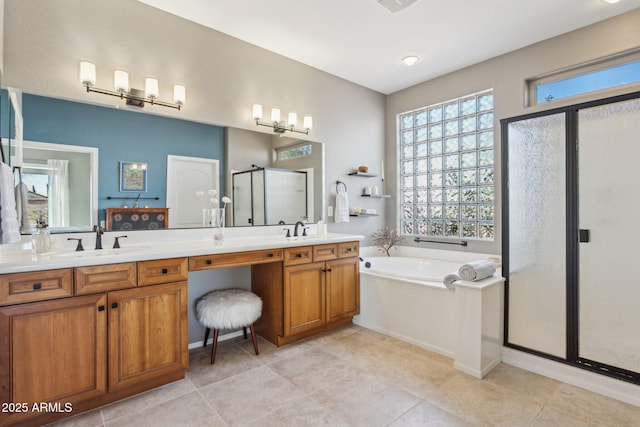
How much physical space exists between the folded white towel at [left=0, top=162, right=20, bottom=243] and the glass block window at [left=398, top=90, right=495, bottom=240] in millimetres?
3725

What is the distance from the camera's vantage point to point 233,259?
2.30 metres

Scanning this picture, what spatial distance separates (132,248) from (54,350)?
2.36ft

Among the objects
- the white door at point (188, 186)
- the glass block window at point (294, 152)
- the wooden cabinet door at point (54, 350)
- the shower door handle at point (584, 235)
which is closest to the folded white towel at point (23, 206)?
the wooden cabinet door at point (54, 350)

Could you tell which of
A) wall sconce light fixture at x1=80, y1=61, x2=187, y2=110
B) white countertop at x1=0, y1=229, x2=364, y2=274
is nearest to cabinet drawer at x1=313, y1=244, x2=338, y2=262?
white countertop at x1=0, y1=229, x2=364, y2=274

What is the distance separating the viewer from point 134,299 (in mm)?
1872

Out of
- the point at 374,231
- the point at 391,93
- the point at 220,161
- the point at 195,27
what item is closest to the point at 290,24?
the point at 195,27

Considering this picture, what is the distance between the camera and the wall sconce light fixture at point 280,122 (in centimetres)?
300

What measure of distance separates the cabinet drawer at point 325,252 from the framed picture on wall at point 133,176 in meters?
1.46

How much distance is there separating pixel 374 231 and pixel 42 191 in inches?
131

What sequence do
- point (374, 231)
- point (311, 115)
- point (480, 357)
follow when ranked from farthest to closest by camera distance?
point (374, 231), point (311, 115), point (480, 357)

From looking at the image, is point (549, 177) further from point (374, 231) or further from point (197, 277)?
point (197, 277)

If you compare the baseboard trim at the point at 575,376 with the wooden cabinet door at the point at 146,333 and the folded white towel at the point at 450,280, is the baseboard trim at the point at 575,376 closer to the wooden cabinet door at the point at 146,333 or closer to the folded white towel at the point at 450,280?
the folded white towel at the point at 450,280

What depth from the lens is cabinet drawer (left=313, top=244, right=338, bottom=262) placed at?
284 centimetres

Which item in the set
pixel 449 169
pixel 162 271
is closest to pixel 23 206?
pixel 162 271
